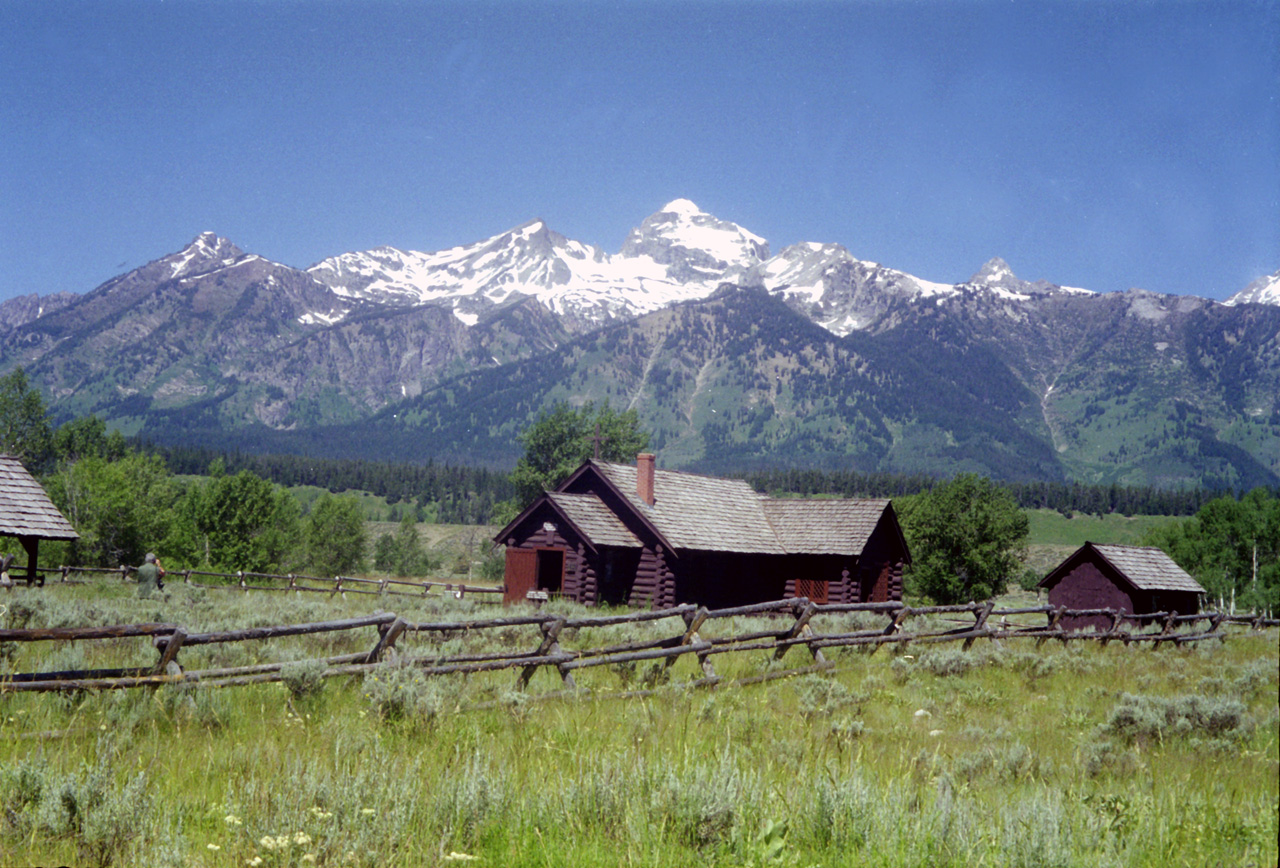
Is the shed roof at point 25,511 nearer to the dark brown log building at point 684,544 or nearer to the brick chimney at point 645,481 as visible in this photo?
the dark brown log building at point 684,544

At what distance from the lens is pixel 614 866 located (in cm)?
445

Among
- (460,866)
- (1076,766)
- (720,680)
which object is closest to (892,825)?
(460,866)

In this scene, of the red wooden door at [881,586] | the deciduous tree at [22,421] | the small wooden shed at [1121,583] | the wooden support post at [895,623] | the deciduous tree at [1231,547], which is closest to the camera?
the wooden support post at [895,623]

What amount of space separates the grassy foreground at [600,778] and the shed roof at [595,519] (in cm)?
2129

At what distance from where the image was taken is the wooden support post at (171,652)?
8602 millimetres

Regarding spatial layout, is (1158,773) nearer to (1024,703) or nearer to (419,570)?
(1024,703)

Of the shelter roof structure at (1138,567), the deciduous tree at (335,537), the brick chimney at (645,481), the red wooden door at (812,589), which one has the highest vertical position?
the brick chimney at (645,481)

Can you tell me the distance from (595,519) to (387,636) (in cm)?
2414

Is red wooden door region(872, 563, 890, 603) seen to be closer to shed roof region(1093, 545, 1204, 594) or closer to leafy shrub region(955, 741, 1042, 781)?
shed roof region(1093, 545, 1204, 594)

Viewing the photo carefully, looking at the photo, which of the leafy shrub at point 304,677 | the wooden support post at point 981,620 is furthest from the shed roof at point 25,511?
the wooden support post at point 981,620

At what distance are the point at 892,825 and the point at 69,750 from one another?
6.18m

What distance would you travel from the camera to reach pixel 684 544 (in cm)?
3359

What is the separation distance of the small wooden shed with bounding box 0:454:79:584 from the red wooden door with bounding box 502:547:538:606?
15.3 m

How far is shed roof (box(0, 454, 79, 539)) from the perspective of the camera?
2498cm
